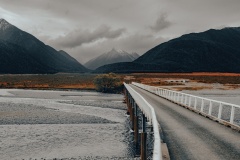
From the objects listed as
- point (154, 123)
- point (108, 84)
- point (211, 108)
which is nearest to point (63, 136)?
point (211, 108)

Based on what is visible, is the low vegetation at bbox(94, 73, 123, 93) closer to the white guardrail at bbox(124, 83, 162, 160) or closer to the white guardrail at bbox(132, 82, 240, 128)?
the white guardrail at bbox(132, 82, 240, 128)

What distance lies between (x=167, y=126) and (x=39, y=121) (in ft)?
81.1

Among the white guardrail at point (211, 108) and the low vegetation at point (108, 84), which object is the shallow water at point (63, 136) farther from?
the low vegetation at point (108, 84)

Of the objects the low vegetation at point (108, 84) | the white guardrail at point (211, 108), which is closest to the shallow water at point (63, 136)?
the white guardrail at point (211, 108)

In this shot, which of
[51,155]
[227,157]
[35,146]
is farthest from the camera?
[35,146]

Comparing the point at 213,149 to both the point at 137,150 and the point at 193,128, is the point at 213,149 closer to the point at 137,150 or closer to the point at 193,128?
the point at 193,128

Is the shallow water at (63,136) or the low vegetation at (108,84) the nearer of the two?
the shallow water at (63,136)

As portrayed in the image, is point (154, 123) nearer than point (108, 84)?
Yes

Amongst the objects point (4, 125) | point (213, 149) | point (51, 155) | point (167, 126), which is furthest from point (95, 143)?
point (213, 149)

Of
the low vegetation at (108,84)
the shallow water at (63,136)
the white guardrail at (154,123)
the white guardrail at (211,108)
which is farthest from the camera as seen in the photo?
the low vegetation at (108,84)

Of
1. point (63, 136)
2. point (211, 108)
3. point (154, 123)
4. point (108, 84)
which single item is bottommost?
point (63, 136)

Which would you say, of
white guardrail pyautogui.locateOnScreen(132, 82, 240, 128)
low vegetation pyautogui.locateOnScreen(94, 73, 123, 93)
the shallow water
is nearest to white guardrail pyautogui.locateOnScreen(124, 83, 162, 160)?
white guardrail pyautogui.locateOnScreen(132, 82, 240, 128)

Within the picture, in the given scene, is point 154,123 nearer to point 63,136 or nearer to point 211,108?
point 211,108

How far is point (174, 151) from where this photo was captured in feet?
36.7
